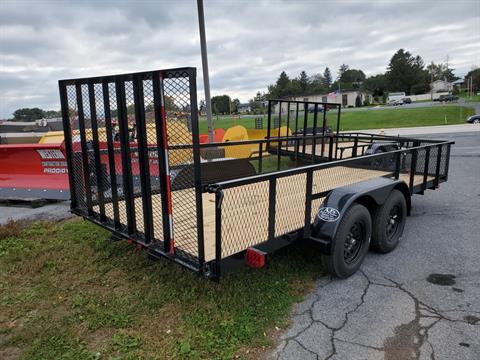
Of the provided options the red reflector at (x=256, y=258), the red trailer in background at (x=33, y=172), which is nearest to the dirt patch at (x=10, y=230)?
the red trailer in background at (x=33, y=172)

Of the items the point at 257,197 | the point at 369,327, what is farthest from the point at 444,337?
the point at 257,197

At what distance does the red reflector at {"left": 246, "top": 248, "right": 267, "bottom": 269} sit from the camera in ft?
9.30

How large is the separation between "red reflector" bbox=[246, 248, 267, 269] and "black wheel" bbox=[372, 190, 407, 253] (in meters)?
1.88

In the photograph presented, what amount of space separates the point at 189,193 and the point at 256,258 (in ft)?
2.39

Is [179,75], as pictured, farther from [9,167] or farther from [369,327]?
[9,167]

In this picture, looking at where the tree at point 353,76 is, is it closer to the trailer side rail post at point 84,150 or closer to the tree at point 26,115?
the tree at point 26,115

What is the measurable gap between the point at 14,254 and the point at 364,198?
4.10 m

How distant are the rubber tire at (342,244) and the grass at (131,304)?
324 mm

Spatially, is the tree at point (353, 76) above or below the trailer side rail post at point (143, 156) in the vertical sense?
above

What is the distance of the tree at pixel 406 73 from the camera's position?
104188mm

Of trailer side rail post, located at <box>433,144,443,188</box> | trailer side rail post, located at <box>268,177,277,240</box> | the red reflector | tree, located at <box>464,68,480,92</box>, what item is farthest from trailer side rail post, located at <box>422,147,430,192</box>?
tree, located at <box>464,68,480,92</box>

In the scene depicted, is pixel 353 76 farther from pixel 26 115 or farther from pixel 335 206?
pixel 335 206

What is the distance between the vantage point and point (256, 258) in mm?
2873

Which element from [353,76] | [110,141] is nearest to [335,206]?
[110,141]
